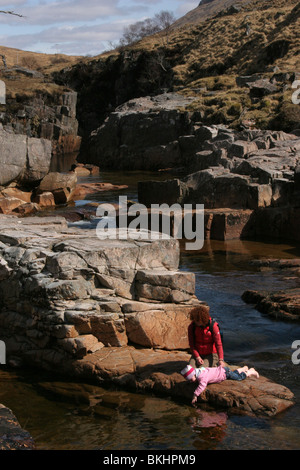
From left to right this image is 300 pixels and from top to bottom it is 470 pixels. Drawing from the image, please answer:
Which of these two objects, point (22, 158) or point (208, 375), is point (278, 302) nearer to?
point (208, 375)

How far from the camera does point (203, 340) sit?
7.04 meters

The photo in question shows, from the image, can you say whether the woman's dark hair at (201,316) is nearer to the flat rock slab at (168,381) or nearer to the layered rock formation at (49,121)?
the flat rock slab at (168,381)

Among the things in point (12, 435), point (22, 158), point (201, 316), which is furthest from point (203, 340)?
point (22, 158)

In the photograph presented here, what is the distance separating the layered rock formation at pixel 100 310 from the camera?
288 inches

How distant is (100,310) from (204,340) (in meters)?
1.47

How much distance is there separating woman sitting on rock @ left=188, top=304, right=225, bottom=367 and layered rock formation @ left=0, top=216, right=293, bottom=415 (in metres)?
0.33

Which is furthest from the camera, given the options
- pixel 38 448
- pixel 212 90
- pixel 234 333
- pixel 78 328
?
pixel 212 90

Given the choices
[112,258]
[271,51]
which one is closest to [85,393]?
[112,258]

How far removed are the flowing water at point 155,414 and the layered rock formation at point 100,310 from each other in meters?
0.26

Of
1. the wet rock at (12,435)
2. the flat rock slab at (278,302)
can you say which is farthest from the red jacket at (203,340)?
the flat rock slab at (278,302)

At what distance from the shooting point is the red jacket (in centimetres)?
698

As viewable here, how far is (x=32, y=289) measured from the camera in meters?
7.97
